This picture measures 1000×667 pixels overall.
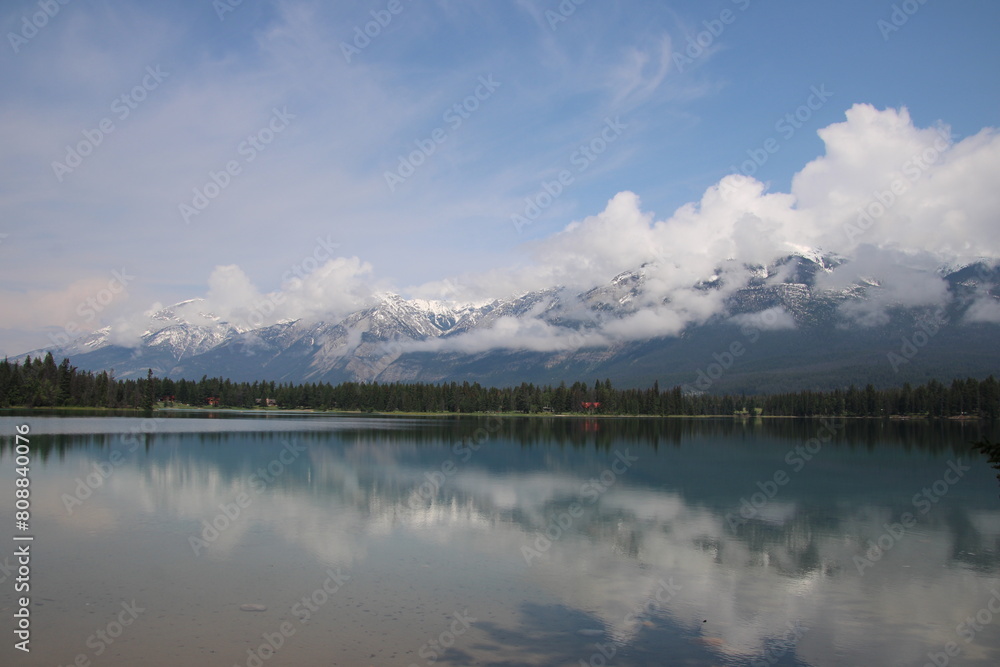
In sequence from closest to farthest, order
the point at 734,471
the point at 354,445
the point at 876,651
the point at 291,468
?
1. the point at 876,651
2. the point at 291,468
3. the point at 734,471
4. the point at 354,445

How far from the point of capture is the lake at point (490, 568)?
17.0 metres

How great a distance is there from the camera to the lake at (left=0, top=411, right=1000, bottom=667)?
17.0 m

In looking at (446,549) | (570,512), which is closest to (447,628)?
(446,549)

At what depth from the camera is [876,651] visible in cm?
1733

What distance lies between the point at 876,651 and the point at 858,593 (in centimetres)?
542

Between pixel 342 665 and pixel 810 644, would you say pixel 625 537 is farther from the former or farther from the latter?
pixel 342 665

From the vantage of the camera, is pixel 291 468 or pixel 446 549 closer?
pixel 446 549

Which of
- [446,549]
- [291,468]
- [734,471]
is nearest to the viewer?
[446,549]

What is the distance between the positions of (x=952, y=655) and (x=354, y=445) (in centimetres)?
6387

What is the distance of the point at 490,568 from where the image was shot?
24.1 meters

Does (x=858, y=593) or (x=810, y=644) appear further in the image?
(x=858, y=593)

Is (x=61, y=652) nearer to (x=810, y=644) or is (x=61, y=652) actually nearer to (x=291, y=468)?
(x=810, y=644)

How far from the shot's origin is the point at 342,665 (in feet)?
50.4

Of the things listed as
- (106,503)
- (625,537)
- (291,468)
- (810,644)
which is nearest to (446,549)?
(625,537)
